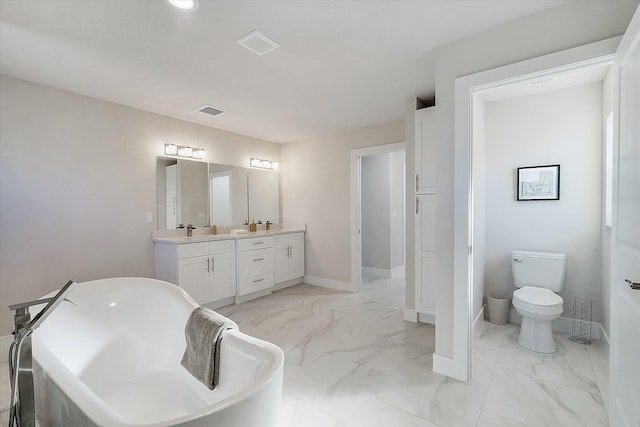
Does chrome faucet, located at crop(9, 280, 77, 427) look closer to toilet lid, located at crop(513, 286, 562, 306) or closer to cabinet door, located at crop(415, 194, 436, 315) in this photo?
cabinet door, located at crop(415, 194, 436, 315)

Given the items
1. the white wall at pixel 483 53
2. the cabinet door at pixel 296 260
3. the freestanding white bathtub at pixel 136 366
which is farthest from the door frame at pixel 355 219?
the freestanding white bathtub at pixel 136 366

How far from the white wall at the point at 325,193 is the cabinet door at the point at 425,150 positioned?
938 millimetres

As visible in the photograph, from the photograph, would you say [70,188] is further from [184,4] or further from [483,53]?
[483,53]

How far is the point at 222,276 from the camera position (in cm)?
372

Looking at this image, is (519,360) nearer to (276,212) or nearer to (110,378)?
(110,378)

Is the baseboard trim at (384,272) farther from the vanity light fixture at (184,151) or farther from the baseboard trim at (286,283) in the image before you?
the vanity light fixture at (184,151)

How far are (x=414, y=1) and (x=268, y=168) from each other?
3.61 m

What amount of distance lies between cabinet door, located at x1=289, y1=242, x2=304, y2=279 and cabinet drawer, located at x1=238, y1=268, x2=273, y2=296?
1.53 feet

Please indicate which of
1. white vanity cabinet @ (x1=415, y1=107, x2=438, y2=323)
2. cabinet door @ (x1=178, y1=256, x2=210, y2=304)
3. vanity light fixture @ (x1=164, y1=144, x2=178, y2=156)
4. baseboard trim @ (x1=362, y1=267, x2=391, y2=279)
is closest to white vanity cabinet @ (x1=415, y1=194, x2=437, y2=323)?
white vanity cabinet @ (x1=415, y1=107, x2=438, y2=323)

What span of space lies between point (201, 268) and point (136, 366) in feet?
5.11

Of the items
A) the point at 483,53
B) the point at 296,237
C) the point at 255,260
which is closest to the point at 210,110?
the point at 255,260

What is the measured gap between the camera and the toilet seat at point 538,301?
7.90ft

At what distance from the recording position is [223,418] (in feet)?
3.10

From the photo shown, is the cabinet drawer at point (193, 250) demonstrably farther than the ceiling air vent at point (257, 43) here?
Yes
